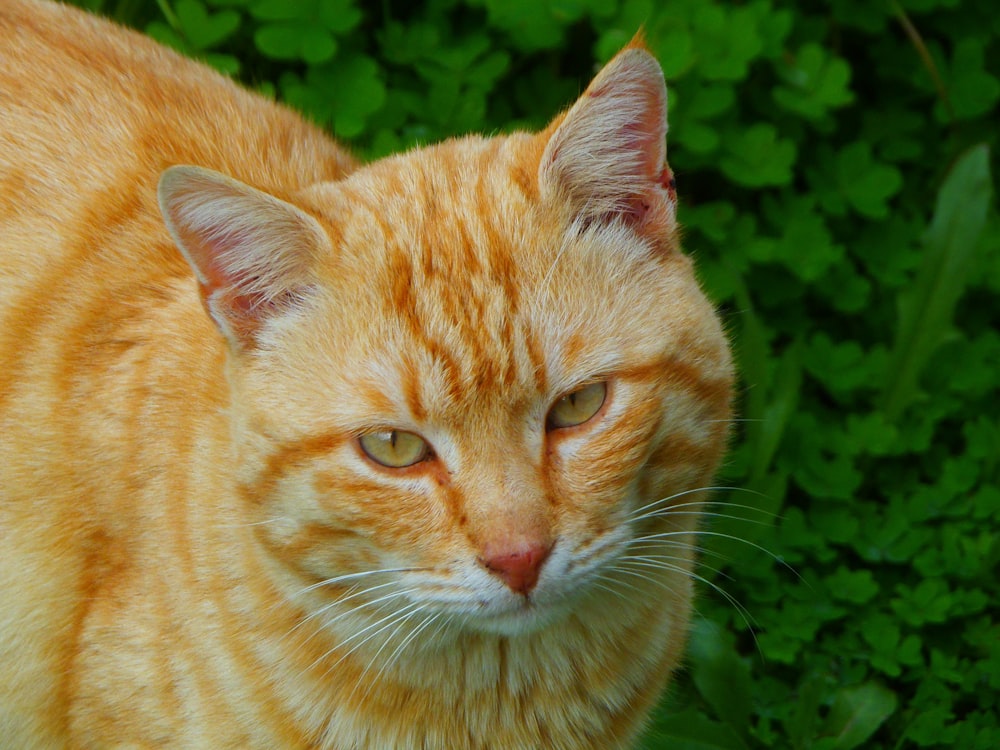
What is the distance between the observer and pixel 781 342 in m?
4.17

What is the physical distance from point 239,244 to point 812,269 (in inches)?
86.4

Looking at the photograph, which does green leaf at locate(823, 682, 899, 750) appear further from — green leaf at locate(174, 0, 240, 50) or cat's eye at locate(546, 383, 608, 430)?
green leaf at locate(174, 0, 240, 50)

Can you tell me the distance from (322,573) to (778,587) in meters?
1.62

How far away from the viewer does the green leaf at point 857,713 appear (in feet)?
10.1

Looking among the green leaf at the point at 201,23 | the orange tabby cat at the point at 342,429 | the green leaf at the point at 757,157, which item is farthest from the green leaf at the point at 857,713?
the green leaf at the point at 201,23

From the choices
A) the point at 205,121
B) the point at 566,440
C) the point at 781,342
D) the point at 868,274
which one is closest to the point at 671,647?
the point at 566,440

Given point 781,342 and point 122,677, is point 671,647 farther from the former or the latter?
point 781,342

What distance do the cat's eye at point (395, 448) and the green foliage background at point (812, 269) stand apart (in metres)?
1.17

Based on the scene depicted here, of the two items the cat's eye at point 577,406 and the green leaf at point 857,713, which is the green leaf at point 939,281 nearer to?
the green leaf at point 857,713

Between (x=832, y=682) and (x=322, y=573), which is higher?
(x=322, y=573)

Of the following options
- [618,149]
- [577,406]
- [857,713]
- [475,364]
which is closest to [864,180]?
[857,713]

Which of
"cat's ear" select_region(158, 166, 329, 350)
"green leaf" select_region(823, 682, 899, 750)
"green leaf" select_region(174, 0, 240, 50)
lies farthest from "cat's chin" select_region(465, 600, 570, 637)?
"green leaf" select_region(174, 0, 240, 50)

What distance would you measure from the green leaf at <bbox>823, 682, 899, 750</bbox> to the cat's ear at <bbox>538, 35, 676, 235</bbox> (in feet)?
4.79

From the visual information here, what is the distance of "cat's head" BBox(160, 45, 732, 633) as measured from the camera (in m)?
2.04
